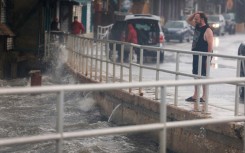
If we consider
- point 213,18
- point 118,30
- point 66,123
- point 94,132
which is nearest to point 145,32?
point 118,30

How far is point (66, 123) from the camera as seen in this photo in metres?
12.8

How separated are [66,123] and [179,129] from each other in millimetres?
3642

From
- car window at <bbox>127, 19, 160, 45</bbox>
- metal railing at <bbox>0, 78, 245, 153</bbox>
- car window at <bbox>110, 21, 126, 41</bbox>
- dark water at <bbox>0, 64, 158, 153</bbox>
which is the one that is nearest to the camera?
metal railing at <bbox>0, 78, 245, 153</bbox>

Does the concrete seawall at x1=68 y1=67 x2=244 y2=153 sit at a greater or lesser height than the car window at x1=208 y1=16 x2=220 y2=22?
lesser

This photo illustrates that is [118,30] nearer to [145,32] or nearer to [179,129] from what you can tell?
[145,32]

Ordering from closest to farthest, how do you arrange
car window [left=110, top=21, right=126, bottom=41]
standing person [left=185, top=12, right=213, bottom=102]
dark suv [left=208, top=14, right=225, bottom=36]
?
standing person [left=185, top=12, right=213, bottom=102] → car window [left=110, top=21, right=126, bottom=41] → dark suv [left=208, top=14, right=225, bottom=36]

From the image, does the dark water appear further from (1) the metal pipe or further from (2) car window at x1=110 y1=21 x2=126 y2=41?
A: (2) car window at x1=110 y1=21 x2=126 y2=41

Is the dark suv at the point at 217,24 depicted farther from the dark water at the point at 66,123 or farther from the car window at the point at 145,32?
the dark water at the point at 66,123

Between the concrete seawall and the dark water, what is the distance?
1.22 ft

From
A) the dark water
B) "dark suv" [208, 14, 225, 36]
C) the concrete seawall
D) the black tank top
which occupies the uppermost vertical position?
the black tank top

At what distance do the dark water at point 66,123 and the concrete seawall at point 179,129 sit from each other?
37 cm

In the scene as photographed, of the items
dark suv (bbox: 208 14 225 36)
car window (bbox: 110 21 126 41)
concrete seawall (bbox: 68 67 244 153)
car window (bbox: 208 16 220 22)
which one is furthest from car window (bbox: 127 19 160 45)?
car window (bbox: 208 16 220 22)

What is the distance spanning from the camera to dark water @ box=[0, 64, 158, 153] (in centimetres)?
1038

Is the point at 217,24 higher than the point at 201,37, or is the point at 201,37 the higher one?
the point at 201,37
